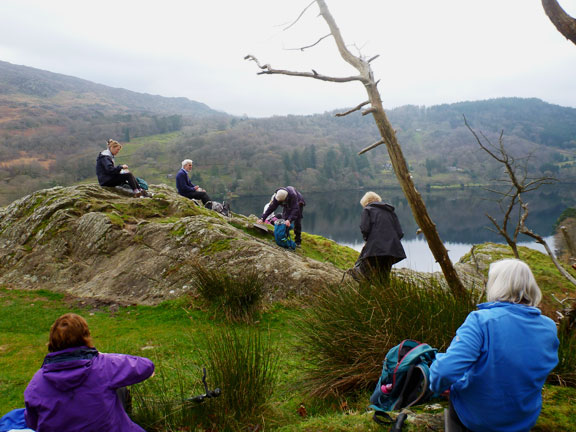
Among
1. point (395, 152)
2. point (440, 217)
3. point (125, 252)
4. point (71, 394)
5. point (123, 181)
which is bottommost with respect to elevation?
point (440, 217)

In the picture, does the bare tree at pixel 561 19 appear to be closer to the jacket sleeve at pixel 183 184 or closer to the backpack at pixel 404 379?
the backpack at pixel 404 379

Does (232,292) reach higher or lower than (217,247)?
lower

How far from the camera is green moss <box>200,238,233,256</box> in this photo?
26.5 feet

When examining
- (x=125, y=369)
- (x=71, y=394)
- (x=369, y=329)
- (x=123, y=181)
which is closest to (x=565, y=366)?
(x=369, y=329)

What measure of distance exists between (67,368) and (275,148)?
421 ft

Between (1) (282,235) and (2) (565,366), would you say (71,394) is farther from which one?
(1) (282,235)

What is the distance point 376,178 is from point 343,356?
398 feet

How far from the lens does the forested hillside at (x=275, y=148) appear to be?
9244cm

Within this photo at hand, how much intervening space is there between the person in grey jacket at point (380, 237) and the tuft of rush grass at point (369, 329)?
1.57m

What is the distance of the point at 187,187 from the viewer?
1205 cm

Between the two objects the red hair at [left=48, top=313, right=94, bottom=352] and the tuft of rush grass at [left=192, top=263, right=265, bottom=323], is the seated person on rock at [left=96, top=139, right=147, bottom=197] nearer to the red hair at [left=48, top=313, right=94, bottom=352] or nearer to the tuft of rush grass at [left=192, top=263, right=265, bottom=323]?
the tuft of rush grass at [left=192, top=263, right=265, bottom=323]

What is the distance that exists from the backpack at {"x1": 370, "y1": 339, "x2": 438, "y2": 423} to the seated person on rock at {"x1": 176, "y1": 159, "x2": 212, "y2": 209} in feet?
32.1

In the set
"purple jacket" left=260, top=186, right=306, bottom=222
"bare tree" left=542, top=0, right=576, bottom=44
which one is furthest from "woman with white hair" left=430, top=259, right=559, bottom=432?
"purple jacket" left=260, top=186, right=306, bottom=222

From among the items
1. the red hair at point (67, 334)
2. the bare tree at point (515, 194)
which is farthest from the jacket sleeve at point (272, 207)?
the red hair at point (67, 334)
